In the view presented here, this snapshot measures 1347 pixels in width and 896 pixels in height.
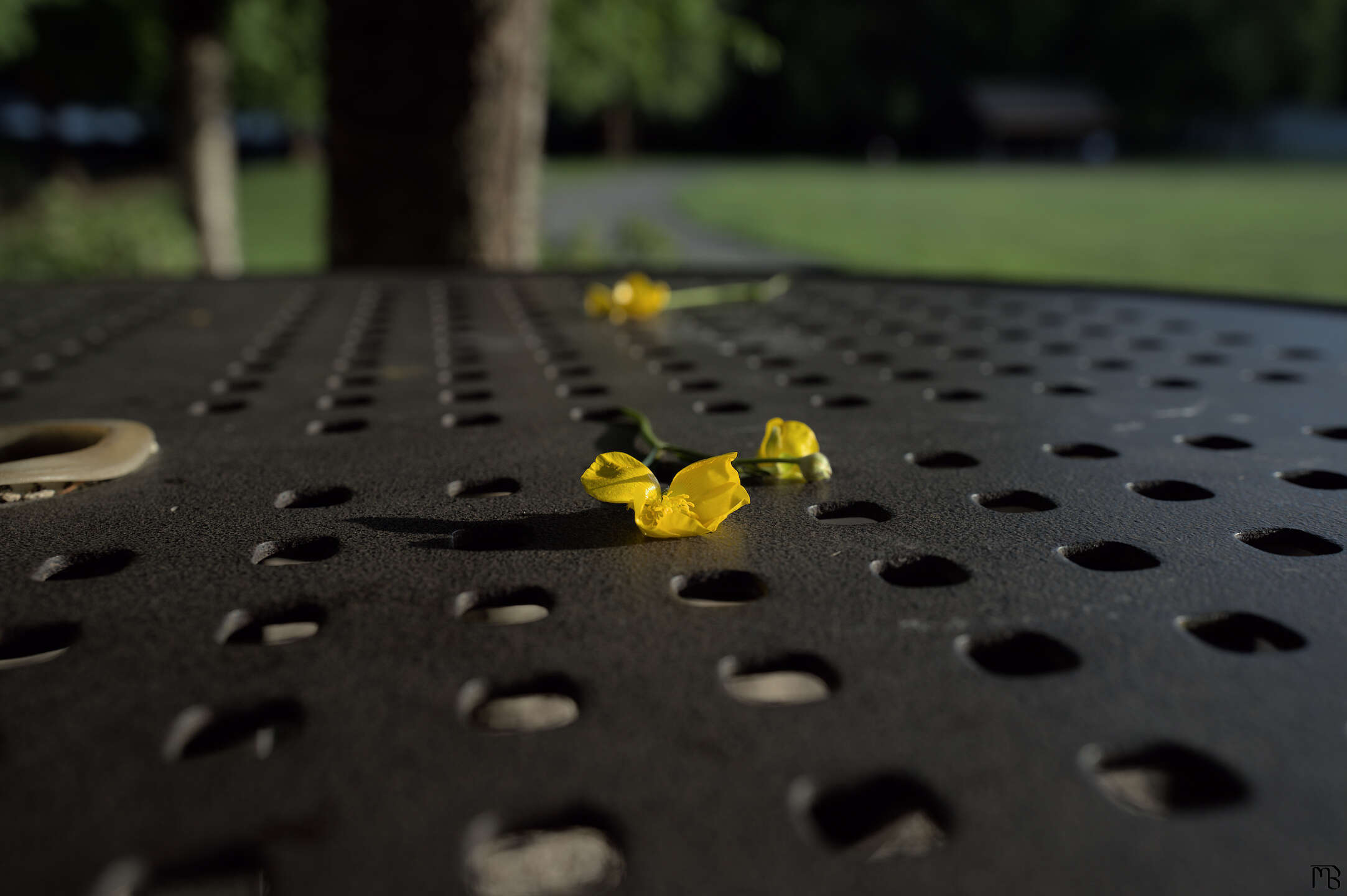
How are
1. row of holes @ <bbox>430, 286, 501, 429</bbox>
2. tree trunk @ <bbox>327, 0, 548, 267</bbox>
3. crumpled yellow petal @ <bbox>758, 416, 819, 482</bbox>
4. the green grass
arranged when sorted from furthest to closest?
the green grass → tree trunk @ <bbox>327, 0, 548, 267</bbox> → row of holes @ <bbox>430, 286, 501, 429</bbox> → crumpled yellow petal @ <bbox>758, 416, 819, 482</bbox>

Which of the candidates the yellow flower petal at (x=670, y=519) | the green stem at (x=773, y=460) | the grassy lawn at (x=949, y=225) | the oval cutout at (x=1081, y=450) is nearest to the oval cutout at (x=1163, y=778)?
the yellow flower petal at (x=670, y=519)

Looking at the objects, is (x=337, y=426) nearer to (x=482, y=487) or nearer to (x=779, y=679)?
(x=482, y=487)

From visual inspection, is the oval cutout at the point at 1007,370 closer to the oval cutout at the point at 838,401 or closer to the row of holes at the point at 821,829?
the oval cutout at the point at 838,401

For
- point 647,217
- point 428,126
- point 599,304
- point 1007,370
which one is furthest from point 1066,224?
point 1007,370

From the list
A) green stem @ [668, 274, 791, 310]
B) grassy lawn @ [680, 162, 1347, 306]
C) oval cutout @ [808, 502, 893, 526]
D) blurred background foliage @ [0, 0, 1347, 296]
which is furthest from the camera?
grassy lawn @ [680, 162, 1347, 306]

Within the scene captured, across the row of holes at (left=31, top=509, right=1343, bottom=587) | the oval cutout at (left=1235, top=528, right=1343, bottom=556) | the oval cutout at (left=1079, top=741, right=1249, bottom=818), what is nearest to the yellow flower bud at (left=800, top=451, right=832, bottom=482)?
the row of holes at (left=31, top=509, right=1343, bottom=587)

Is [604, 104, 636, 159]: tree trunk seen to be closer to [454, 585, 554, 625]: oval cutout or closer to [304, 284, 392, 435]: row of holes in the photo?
[304, 284, 392, 435]: row of holes
